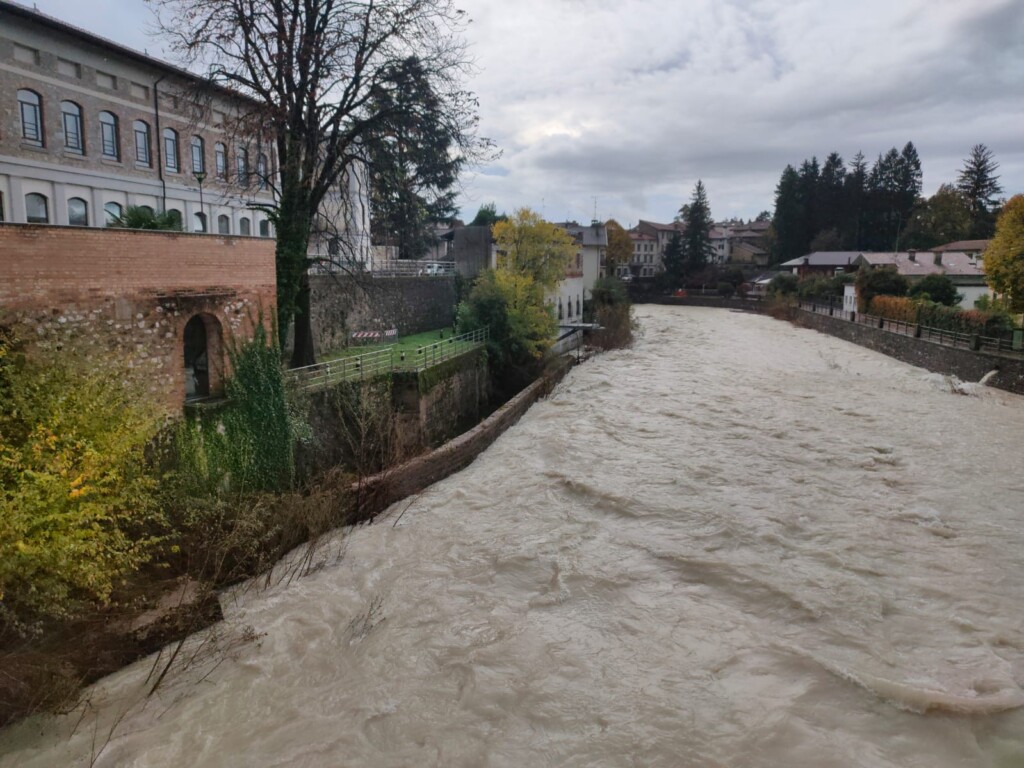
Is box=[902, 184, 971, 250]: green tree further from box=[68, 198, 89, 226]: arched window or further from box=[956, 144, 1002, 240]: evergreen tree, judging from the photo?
box=[68, 198, 89, 226]: arched window

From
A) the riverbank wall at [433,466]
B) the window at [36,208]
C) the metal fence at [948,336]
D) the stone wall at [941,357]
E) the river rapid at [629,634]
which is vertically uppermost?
the window at [36,208]

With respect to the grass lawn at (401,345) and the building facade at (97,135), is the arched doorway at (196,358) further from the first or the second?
the grass lawn at (401,345)

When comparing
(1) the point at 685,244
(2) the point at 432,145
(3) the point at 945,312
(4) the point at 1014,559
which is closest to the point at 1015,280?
(3) the point at 945,312

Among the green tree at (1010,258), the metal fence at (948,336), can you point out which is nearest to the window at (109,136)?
the metal fence at (948,336)

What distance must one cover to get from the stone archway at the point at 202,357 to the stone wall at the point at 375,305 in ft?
19.4

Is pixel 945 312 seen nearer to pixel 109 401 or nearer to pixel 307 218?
pixel 307 218

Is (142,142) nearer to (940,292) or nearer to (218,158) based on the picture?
(218,158)

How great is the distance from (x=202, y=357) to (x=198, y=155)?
17599mm

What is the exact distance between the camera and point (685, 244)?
74.0 meters

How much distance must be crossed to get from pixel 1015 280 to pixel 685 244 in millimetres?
51417

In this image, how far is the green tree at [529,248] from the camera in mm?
28625

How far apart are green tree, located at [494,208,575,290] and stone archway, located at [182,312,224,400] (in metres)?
17.8

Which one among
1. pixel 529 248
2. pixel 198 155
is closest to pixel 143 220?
pixel 198 155

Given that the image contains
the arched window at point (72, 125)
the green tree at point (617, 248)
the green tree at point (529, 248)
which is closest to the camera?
the arched window at point (72, 125)
